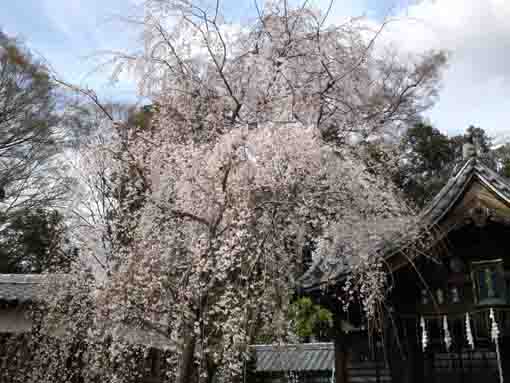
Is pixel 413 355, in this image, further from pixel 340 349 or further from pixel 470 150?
pixel 470 150

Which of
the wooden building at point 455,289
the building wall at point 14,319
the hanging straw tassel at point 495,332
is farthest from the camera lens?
the building wall at point 14,319

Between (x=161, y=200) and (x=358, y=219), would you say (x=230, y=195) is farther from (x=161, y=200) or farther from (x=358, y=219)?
(x=358, y=219)

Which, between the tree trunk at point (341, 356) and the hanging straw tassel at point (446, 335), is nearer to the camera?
the hanging straw tassel at point (446, 335)

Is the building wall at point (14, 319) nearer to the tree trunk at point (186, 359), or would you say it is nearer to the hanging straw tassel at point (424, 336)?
the tree trunk at point (186, 359)

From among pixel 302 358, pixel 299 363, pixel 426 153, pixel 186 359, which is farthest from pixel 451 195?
pixel 426 153

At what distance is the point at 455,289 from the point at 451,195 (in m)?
1.21

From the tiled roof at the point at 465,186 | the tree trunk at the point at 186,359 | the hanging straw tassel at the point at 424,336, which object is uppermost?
the tiled roof at the point at 465,186

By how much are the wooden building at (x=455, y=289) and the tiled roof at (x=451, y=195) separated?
0.04ft

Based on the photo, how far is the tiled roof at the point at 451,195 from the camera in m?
5.97

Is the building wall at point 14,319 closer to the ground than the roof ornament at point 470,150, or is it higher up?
closer to the ground

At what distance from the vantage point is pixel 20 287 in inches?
458

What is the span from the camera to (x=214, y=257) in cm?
626

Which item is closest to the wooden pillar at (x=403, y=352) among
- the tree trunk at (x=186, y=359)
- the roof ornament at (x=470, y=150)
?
the roof ornament at (x=470, y=150)

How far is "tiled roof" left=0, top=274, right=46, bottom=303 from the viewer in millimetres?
10706
